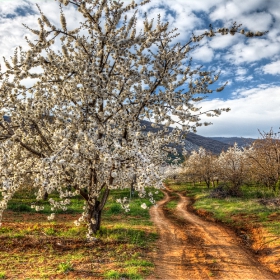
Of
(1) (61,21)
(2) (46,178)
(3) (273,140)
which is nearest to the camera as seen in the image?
(2) (46,178)

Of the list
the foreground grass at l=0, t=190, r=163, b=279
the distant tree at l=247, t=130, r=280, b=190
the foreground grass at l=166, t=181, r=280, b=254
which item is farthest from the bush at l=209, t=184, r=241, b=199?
the foreground grass at l=0, t=190, r=163, b=279

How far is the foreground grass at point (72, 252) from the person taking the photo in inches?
366

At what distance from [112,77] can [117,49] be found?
178 cm

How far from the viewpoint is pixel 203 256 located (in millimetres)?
11844

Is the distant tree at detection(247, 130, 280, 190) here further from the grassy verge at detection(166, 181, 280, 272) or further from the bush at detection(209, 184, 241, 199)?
the grassy verge at detection(166, 181, 280, 272)

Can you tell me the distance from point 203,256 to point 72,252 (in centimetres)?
614

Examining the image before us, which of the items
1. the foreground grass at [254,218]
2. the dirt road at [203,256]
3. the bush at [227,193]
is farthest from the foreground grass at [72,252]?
the bush at [227,193]

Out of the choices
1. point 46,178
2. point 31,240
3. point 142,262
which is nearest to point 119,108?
point 46,178

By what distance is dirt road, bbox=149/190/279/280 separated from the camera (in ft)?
32.5

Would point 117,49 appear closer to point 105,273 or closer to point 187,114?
point 187,114

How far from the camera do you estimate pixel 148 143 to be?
12531 mm

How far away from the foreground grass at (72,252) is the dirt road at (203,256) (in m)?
0.77

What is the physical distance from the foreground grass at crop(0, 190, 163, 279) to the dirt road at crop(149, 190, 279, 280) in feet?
2.54

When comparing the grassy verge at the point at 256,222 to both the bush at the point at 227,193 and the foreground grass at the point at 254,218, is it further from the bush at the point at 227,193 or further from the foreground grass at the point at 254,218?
the bush at the point at 227,193
